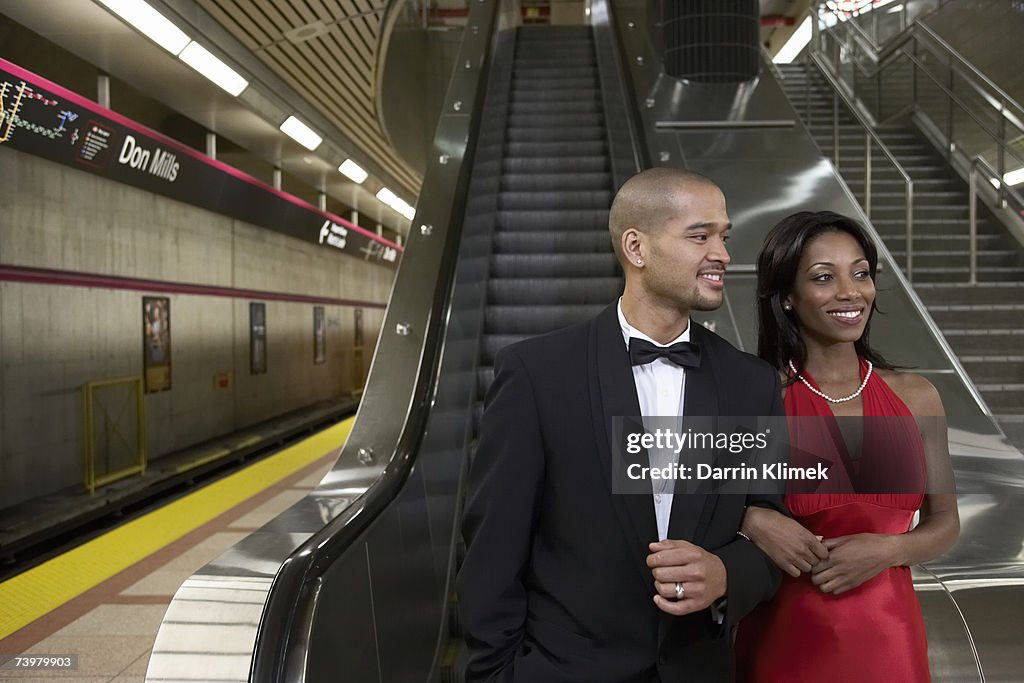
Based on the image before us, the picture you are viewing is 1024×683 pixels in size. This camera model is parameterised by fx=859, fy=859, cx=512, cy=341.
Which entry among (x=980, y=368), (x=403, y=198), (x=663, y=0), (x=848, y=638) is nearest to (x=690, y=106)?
(x=663, y=0)

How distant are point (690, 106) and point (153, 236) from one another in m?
5.89

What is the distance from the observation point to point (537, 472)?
4.35 ft

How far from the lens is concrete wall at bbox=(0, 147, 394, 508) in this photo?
271 inches

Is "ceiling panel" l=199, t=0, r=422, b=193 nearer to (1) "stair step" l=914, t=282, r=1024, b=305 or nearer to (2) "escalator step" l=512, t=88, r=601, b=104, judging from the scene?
(2) "escalator step" l=512, t=88, r=601, b=104

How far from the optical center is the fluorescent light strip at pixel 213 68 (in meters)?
7.43

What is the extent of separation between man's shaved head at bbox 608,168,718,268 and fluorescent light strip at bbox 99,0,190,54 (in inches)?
234

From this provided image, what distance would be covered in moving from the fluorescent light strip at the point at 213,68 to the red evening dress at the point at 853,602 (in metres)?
7.21

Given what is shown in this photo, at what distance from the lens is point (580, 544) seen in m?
1.32

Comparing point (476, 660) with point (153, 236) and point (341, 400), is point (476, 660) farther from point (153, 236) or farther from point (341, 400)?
point (341, 400)

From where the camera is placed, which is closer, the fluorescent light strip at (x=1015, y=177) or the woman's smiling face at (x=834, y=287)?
the woman's smiling face at (x=834, y=287)

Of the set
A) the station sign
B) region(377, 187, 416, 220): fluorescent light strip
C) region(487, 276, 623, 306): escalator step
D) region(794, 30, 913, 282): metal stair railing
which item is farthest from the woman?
region(377, 187, 416, 220): fluorescent light strip

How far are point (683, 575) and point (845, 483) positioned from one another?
451 mm

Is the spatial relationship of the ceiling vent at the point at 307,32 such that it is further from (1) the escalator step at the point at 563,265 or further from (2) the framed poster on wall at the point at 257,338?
(2) the framed poster on wall at the point at 257,338

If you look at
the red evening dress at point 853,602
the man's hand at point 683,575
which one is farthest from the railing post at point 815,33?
the man's hand at point 683,575
